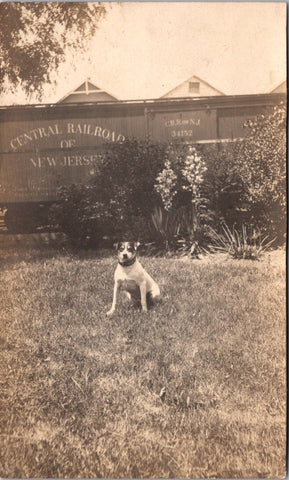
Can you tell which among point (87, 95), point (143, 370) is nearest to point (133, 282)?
point (143, 370)

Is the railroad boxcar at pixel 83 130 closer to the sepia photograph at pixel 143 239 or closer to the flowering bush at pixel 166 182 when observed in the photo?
the sepia photograph at pixel 143 239

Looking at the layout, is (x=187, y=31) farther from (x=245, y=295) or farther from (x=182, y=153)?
(x=245, y=295)

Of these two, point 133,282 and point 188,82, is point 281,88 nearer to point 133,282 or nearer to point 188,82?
point 188,82

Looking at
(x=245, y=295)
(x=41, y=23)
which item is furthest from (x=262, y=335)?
(x=41, y=23)

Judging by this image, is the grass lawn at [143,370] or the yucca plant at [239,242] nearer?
the grass lawn at [143,370]

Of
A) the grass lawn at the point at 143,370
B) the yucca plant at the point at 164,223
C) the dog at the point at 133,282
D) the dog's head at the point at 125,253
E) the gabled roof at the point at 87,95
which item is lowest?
the grass lawn at the point at 143,370

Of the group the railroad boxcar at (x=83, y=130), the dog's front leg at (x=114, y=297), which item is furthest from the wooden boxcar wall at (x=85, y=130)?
the dog's front leg at (x=114, y=297)

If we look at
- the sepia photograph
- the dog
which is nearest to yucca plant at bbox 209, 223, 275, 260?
the sepia photograph
